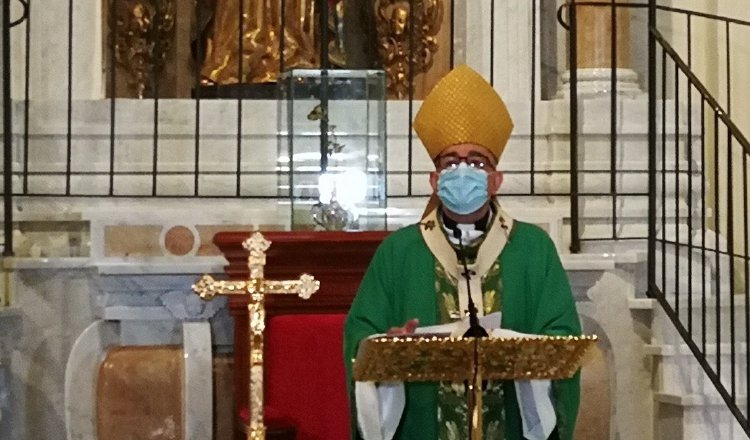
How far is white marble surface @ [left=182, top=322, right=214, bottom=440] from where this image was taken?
5.58 metres

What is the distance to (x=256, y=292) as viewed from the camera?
492 cm

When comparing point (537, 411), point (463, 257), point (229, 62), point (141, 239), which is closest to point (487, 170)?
point (463, 257)

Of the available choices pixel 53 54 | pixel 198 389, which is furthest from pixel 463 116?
pixel 53 54

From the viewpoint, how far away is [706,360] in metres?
5.84

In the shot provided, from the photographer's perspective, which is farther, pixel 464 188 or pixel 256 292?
pixel 256 292

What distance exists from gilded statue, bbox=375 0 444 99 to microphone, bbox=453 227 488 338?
344cm

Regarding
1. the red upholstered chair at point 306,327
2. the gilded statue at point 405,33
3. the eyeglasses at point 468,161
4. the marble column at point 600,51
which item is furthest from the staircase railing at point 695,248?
the eyeglasses at point 468,161

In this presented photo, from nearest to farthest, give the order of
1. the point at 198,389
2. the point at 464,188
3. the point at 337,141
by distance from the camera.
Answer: the point at 464,188, the point at 198,389, the point at 337,141

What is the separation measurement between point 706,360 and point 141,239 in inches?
90.1

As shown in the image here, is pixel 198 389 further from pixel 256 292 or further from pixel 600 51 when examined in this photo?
pixel 600 51

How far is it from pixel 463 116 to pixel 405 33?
3.51 m

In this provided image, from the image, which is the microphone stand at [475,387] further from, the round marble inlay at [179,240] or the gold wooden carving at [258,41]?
the gold wooden carving at [258,41]

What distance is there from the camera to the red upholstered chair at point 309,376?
209 inches

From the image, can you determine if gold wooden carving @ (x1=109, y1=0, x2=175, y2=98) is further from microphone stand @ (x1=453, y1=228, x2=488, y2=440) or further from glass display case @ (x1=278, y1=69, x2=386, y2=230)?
microphone stand @ (x1=453, y1=228, x2=488, y2=440)
